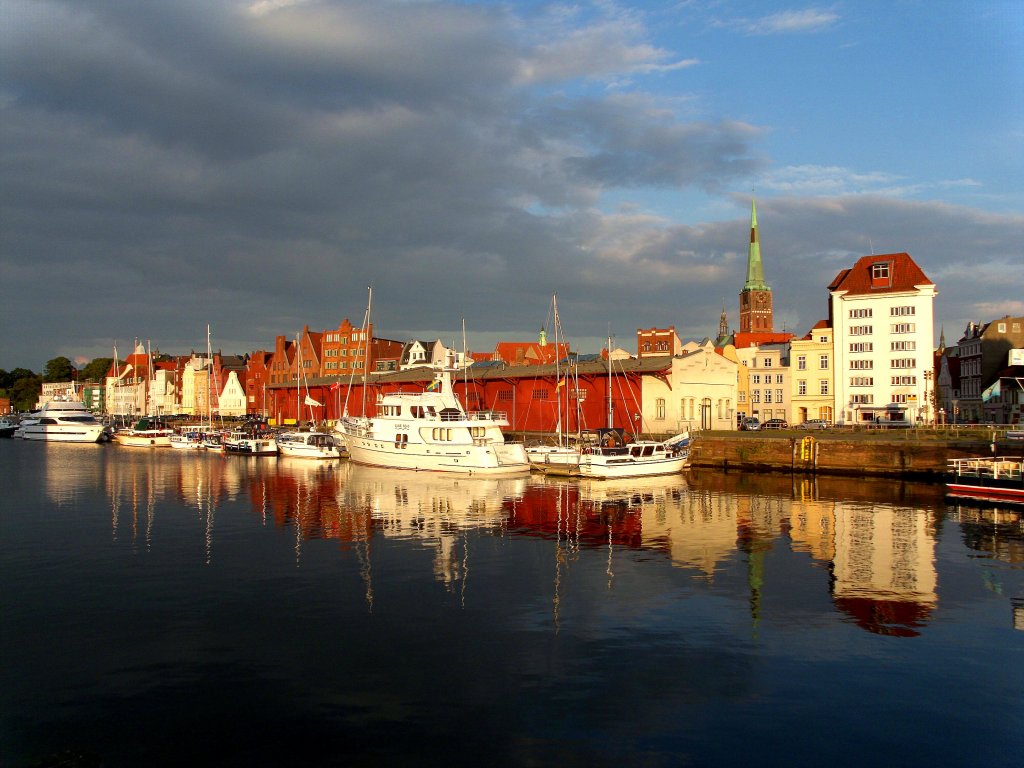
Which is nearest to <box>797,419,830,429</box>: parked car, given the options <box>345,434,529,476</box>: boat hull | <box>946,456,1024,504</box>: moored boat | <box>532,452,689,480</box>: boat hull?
<box>532,452,689,480</box>: boat hull

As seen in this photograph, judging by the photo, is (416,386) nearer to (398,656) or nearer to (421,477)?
(421,477)

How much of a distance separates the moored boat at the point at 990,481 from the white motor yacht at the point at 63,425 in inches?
4055

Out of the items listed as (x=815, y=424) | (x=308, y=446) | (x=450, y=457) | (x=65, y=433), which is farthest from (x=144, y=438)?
(x=815, y=424)

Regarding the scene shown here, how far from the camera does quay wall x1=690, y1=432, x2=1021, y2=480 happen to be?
158 ft

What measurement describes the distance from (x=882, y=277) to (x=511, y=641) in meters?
73.4

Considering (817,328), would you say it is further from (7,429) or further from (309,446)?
Result: (7,429)

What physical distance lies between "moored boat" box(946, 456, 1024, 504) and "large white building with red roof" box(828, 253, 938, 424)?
122 feet

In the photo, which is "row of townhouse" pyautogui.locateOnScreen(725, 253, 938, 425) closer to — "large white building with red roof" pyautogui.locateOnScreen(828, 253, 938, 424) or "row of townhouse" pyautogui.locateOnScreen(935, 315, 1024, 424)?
"large white building with red roof" pyautogui.locateOnScreen(828, 253, 938, 424)

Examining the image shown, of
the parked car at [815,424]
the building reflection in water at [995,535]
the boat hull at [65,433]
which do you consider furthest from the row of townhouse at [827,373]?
the building reflection in water at [995,535]

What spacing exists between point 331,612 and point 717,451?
45235mm

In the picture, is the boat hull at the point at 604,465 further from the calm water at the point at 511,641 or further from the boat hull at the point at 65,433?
the boat hull at the point at 65,433

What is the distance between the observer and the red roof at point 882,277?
3009 inches

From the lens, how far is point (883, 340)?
3041 inches

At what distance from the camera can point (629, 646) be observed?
16.5 metres
